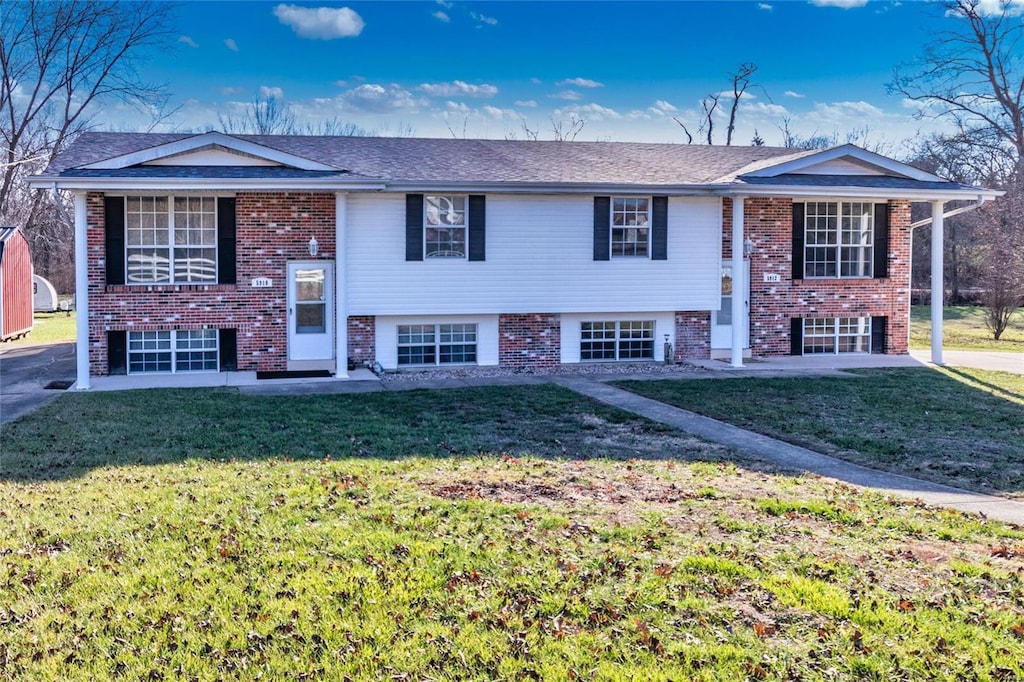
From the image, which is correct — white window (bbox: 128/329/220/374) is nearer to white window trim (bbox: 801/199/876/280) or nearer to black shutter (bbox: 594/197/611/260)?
black shutter (bbox: 594/197/611/260)

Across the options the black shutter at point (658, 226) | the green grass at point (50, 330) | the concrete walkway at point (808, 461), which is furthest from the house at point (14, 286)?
the concrete walkway at point (808, 461)

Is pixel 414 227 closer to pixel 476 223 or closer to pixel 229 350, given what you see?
pixel 476 223

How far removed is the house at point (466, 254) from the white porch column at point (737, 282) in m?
0.04

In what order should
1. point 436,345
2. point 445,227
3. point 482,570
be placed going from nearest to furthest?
point 482,570
point 445,227
point 436,345

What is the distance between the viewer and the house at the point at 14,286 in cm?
2308

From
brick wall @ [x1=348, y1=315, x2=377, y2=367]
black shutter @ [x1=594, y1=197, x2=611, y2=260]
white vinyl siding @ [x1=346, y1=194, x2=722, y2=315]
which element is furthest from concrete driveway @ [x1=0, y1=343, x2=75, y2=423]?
black shutter @ [x1=594, y1=197, x2=611, y2=260]

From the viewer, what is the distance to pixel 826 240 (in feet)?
61.4

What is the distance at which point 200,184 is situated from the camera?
579 inches

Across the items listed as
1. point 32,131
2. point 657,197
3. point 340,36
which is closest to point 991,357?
point 657,197

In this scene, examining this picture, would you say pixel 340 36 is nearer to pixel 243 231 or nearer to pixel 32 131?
pixel 32 131

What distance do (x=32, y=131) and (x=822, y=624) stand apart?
38.5 m

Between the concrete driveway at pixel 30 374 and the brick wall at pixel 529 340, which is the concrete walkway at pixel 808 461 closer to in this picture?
the brick wall at pixel 529 340

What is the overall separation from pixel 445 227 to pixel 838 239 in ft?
27.7

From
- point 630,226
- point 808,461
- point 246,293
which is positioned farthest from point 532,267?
point 808,461
